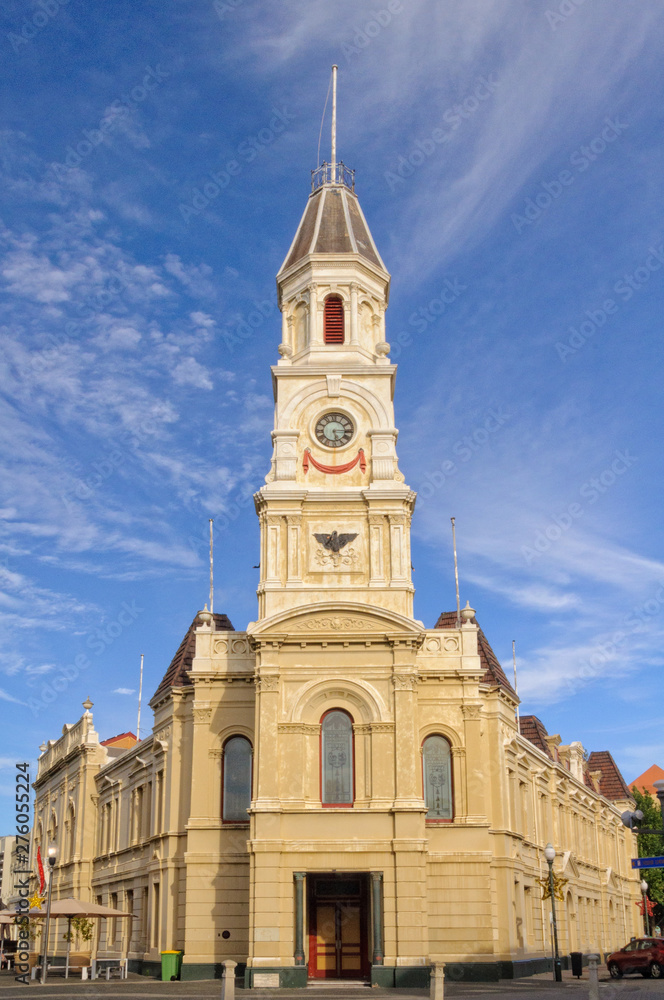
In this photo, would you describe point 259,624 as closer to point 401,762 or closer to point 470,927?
point 401,762

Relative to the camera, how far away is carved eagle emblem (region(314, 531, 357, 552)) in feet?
134

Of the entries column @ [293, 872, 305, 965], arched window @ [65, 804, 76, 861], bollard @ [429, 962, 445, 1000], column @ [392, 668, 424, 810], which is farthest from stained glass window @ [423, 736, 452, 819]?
arched window @ [65, 804, 76, 861]

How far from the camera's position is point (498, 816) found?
134ft

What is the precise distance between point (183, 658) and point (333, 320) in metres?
16.6

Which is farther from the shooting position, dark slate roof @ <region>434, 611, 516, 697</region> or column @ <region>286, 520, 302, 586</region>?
dark slate roof @ <region>434, 611, 516, 697</region>

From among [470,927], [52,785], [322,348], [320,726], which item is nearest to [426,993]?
[470,927]

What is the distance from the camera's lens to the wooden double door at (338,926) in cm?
3650

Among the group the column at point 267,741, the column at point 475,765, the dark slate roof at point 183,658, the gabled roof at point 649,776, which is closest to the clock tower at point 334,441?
the column at point 267,741

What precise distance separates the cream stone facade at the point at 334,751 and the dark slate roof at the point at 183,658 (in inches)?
9.8

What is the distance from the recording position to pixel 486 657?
4762 cm

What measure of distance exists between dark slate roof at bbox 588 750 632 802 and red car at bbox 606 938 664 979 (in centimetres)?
4067

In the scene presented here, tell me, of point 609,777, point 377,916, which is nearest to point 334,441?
point 377,916

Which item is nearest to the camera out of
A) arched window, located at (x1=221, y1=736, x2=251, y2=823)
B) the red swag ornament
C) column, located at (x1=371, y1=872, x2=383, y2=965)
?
column, located at (x1=371, y1=872, x2=383, y2=965)

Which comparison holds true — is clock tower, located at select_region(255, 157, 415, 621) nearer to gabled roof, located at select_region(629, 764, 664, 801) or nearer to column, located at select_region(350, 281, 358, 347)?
column, located at select_region(350, 281, 358, 347)
